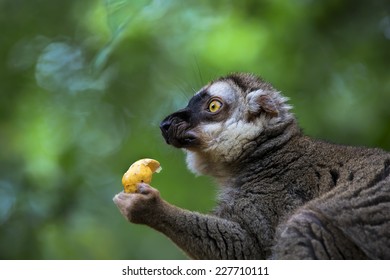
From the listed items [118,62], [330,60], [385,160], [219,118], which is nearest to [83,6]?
[118,62]

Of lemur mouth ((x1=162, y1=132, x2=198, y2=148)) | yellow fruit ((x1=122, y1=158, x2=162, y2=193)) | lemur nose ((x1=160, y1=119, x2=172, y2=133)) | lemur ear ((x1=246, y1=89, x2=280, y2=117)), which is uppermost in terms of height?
lemur ear ((x1=246, y1=89, x2=280, y2=117))

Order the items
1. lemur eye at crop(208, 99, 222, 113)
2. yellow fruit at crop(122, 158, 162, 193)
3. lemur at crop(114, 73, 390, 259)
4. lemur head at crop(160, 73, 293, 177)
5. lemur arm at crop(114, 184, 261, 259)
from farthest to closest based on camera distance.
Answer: lemur eye at crop(208, 99, 222, 113)
lemur head at crop(160, 73, 293, 177)
yellow fruit at crop(122, 158, 162, 193)
lemur arm at crop(114, 184, 261, 259)
lemur at crop(114, 73, 390, 259)

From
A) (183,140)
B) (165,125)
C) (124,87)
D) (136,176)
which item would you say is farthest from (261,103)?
(124,87)

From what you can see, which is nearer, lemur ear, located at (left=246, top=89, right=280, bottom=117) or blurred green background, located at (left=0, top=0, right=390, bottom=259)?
lemur ear, located at (left=246, top=89, right=280, bottom=117)

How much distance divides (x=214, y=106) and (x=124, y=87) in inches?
184

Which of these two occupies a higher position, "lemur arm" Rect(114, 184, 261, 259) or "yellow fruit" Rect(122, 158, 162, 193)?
"yellow fruit" Rect(122, 158, 162, 193)

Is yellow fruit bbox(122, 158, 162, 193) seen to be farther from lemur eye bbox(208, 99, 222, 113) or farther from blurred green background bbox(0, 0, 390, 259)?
blurred green background bbox(0, 0, 390, 259)

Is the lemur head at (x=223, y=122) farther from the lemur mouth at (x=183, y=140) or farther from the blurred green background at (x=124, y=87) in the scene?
the blurred green background at (x=124, y=87)

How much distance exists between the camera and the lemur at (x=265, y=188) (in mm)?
5285

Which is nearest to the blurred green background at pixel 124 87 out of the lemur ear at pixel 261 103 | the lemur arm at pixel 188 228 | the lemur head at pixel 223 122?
the lemur head at pixel 223 122

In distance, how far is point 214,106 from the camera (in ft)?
22.7

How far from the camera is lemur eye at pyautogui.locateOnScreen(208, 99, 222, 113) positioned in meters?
6.91

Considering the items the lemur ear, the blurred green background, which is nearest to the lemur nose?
the lemur ear

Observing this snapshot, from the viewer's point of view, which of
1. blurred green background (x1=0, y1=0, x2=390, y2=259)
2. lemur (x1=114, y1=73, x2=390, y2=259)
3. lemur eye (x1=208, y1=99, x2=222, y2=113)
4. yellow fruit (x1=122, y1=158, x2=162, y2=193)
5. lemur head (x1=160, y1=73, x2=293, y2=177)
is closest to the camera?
lemur (x1=114, y1=73, x2=390, y2=259)
